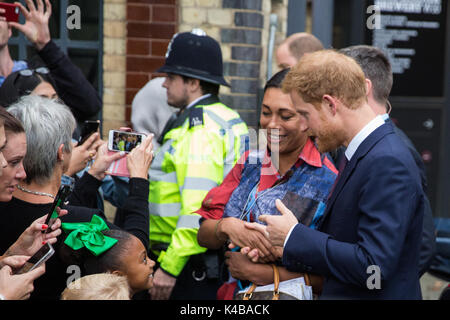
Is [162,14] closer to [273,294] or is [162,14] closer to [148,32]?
[148,32]

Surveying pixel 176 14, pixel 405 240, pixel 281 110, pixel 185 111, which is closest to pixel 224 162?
pixel 185 111

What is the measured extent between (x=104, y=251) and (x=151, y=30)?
8.32 feet

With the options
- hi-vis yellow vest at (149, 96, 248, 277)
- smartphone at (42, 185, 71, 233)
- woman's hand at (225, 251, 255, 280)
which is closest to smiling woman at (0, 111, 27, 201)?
smartphone at (42, 185, 71, 233)

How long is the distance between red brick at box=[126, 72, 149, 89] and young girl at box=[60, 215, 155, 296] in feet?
7.42

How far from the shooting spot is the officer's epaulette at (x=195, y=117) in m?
3.40

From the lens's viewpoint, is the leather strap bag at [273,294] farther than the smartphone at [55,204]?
Yes

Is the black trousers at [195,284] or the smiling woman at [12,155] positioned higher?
the smiling woman at [12,155]

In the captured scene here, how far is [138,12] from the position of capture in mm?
4621

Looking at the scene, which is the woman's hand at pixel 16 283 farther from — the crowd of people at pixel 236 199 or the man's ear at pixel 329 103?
the man's ear at pixel 329 103

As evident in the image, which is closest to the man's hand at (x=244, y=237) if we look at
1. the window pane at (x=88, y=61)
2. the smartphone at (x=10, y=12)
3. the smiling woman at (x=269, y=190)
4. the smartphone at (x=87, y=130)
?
the smiling woman at (x=269, y=190)

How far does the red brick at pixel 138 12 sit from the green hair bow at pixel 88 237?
97.4 inches

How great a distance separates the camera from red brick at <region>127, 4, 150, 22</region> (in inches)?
182

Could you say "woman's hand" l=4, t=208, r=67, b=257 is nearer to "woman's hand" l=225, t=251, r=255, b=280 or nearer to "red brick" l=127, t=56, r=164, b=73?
"woman's hand" l=225, t=251, r=255, b=280

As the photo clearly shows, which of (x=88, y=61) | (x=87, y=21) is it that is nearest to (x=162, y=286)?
(x=88, y=61)
